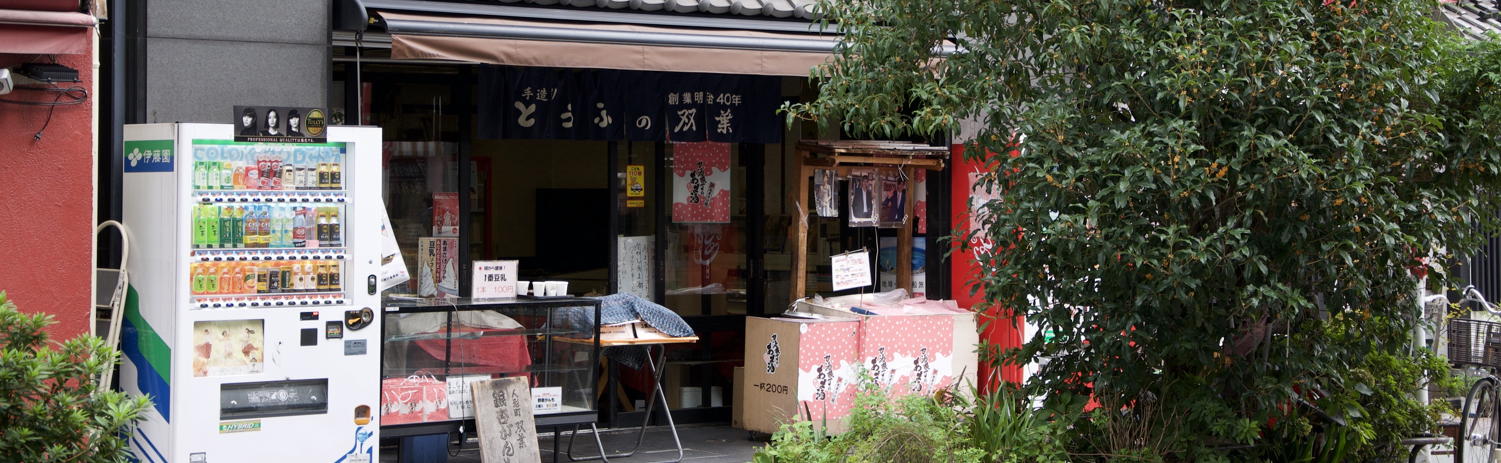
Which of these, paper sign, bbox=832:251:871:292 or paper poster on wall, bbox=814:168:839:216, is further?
paper sign, bbox=832:251:871:292

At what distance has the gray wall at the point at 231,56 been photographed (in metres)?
8.30

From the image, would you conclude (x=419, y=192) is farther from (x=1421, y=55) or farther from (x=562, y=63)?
(x=1421, y=55)

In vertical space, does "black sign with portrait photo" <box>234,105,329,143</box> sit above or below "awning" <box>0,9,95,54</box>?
below

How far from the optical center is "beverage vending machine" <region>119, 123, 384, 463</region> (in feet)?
25.3

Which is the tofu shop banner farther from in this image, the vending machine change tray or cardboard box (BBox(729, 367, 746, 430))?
the vending machine change tray

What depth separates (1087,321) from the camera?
289 inches

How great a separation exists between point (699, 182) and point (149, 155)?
4.46m

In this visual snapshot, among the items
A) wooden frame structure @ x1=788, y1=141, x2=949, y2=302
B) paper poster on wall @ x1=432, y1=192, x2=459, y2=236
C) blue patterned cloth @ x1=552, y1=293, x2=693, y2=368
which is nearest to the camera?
blue patterned cloth @ x1=552, y1=293, x2=693, y2=368

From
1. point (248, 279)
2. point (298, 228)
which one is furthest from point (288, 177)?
point (248, 279)

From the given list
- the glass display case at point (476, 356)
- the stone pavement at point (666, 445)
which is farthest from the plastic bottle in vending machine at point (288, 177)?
the stone pavement at point (666, 445)

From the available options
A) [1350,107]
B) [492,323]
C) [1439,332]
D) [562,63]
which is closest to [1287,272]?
[1350,107]

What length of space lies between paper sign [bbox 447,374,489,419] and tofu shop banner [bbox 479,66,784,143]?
186 centimetres

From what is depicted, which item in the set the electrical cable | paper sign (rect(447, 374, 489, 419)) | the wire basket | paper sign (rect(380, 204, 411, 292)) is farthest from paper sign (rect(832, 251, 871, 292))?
the electrical cable

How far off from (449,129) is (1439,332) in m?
7.34
